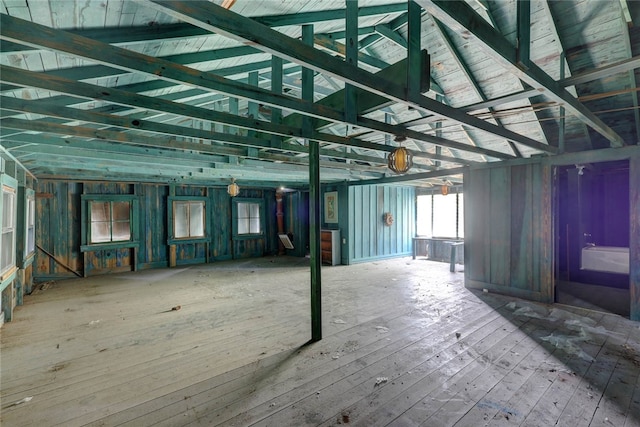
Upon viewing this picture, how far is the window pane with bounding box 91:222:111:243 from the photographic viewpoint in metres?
7.47

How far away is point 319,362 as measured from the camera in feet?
9.61

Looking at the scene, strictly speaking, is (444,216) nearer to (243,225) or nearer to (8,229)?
(243,225)

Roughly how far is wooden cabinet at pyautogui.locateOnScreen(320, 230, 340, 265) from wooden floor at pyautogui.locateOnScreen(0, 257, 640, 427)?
3.26 m

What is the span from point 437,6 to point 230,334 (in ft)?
12.7

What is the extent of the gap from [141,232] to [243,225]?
3.13m

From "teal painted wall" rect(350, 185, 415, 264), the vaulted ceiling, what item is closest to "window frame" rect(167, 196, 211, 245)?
the vaulted ceiling

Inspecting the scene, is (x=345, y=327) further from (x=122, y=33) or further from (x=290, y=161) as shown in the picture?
(x=122, y=33)

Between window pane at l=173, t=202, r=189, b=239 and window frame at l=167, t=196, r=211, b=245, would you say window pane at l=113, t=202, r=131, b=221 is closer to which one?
window frame at l=167, t=196, r=211, b=245

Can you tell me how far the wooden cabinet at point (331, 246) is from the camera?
8547mm

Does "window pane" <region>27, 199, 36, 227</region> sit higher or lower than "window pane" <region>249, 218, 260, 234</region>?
higher

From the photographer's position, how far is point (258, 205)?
10500 mm

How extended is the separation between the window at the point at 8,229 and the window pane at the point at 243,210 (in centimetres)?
586

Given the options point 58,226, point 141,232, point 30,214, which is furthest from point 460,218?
point 58,226

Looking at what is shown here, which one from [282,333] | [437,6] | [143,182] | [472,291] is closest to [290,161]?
[282,333]
